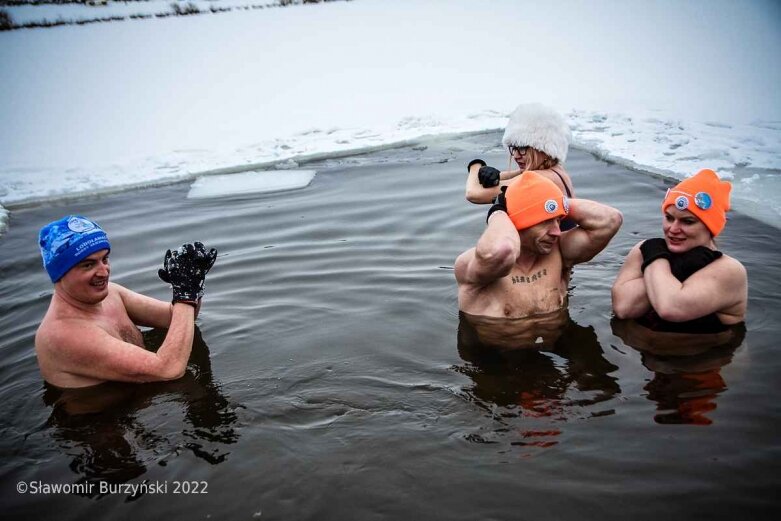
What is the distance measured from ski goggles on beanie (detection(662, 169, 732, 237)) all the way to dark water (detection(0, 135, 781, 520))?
84 cm

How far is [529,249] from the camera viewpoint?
426cm

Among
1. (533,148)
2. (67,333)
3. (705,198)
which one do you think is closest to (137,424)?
(67,333)

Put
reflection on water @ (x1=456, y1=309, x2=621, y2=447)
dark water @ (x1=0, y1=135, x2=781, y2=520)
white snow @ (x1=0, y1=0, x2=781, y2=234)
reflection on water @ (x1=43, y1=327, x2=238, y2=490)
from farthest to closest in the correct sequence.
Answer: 1. white snow @ (x1=0, y1=0, x2=781, y2=234)
2. reflection on water @ (x1=456, y1=309, x2=621, y2=447)
3. reflection on water @ (x1=43, y1=327, x2=238, y2=490)
4. dark water @ (x1=0, y1=135, x2=781, y2=520)

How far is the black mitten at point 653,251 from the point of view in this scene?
4.05 m

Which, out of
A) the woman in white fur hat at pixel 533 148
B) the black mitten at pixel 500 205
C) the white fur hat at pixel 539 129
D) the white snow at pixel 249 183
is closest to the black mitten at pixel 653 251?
the woman in white fur hat at pixel 533 148

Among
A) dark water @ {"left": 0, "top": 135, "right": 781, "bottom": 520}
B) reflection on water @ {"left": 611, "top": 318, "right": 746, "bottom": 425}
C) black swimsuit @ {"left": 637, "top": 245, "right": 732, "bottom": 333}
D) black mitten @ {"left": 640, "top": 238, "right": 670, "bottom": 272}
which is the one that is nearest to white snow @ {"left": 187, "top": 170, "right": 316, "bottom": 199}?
dark water @ {"left": 0, "top": 135, "right": 781, "bottom": 520}

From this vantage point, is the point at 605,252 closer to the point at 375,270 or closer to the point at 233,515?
the point at 375,270

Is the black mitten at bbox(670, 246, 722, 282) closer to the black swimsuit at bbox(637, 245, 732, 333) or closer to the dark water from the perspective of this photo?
the black swimsuit at bbox(637, 245, 732, 333)

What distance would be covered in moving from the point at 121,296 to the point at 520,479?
3041mm

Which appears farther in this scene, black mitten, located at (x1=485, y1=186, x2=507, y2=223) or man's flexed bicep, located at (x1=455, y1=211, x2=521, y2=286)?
black mitten, located at (x1=485, y1=186, x2=507, y2=223)

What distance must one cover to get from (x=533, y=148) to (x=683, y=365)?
1827 mm

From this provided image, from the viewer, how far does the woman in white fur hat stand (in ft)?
14.5

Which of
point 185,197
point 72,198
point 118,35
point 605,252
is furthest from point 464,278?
point 118,35

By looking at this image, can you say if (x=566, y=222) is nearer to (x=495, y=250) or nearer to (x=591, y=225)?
(x=591, y=225)
